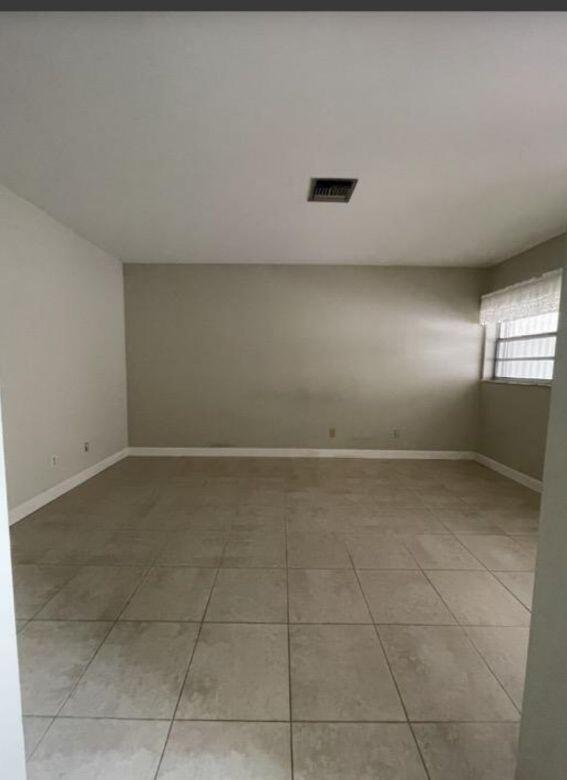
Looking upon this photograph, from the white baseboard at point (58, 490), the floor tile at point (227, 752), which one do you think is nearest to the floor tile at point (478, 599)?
the floor tile at point (227, 752)

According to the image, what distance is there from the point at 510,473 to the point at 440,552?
2207 mm

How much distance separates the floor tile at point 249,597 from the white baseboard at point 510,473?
2.84 m

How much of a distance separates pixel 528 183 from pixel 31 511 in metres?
4.53

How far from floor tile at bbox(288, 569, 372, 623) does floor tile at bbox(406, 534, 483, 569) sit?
1.84ft

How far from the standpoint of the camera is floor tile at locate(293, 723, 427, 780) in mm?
1132

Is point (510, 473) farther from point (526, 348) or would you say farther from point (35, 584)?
point (35, 584)

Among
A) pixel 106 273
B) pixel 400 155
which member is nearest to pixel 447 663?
pixel 400 155

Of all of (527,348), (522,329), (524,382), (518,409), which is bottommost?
(518,409)

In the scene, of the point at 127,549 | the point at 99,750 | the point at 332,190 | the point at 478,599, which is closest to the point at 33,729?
the point at 99,750

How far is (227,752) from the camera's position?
1.19m

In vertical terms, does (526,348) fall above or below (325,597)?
above

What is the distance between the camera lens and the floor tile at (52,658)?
1375 millimetres

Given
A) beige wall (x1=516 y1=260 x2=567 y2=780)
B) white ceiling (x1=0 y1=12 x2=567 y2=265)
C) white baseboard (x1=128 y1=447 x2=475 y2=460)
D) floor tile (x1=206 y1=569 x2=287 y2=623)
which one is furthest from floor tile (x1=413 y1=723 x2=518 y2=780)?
white baseboard (x1=128 y1=447 x2=475 y2=460)

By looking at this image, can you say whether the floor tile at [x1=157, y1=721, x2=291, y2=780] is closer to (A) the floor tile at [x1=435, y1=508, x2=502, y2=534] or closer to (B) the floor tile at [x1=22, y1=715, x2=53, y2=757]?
(B) the floor tile at [x1=22, y1=715, x2=53, y2=757]
